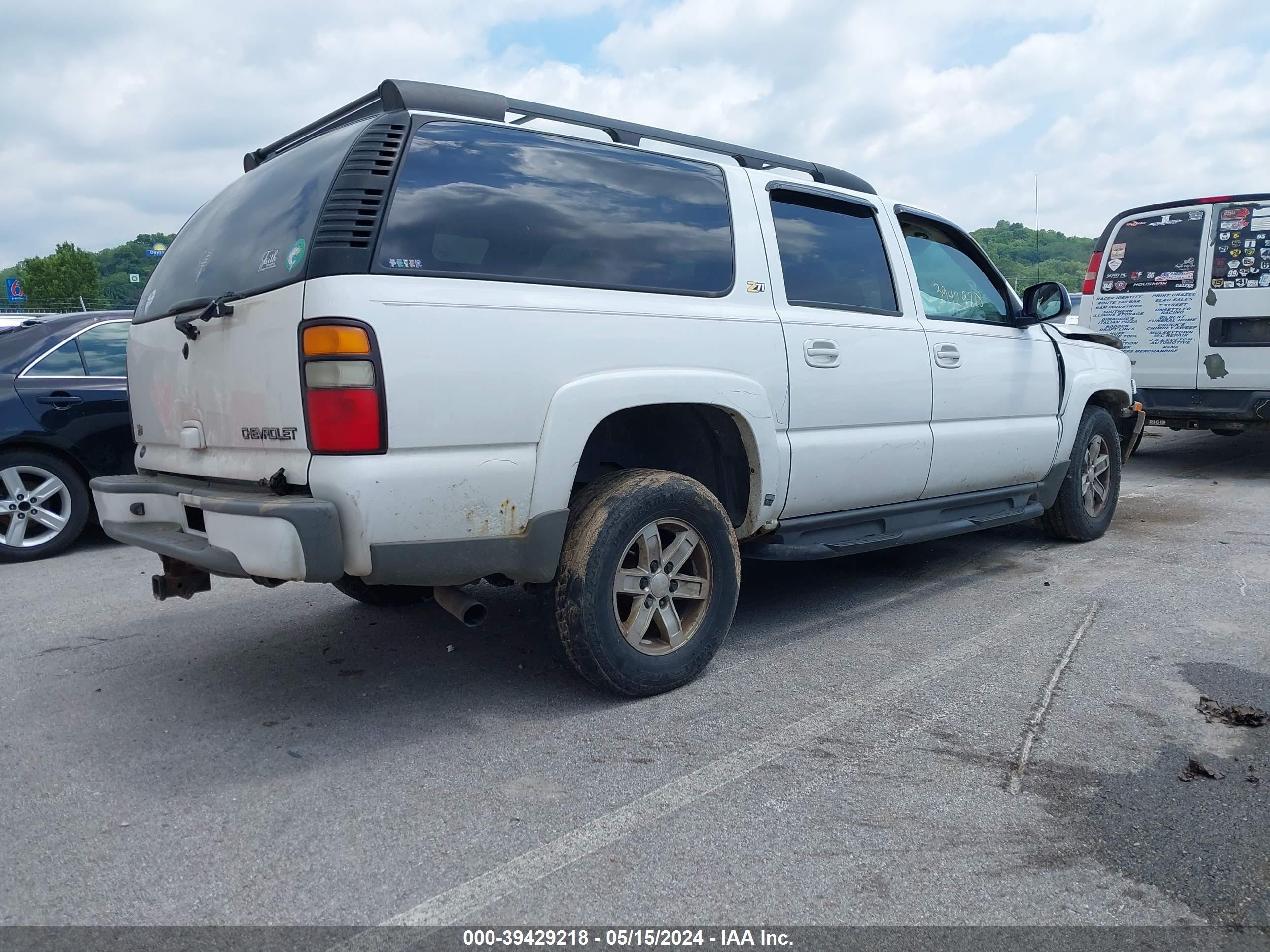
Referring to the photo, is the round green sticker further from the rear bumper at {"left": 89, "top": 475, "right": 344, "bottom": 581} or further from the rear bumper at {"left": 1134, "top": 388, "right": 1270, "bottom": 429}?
the rear bumper at {"left": 1134, "top": 388, "right": 1270, "bottom": 429}

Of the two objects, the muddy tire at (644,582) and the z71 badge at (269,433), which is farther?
the muddy tire at (644,582)

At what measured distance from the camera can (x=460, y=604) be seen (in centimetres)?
328

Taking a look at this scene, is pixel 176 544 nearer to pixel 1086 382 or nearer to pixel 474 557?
pixel 474 557

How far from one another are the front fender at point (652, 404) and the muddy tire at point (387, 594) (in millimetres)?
1392

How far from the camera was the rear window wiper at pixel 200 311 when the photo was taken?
3.20m

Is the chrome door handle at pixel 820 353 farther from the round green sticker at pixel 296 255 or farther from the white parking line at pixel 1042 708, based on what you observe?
the round green sticker at pixel 296 255

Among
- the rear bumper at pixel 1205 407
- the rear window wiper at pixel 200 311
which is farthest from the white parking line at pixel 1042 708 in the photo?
the rear bumper at pixel 1205 407

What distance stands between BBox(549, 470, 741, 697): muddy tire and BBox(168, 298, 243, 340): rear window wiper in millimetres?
1287

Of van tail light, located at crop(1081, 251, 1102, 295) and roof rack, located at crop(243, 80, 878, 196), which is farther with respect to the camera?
van tail light, located at crop(1081, 251, 1102, 295)

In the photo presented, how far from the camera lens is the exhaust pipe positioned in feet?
10.6

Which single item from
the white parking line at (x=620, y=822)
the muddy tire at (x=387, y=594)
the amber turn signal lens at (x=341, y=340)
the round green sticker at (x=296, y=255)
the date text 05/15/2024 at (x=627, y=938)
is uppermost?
the round green sticker at (x=296, y=255)

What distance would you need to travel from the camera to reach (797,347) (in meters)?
4.04

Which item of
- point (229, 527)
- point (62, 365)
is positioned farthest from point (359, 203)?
point (62, 365)

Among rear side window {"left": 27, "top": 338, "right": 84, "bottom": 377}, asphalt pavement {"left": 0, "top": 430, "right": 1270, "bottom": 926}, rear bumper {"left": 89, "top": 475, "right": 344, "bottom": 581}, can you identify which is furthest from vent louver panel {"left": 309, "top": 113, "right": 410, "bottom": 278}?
rear side window {"left": 27, "top": 338, "right": 84, "bottom": 377}
